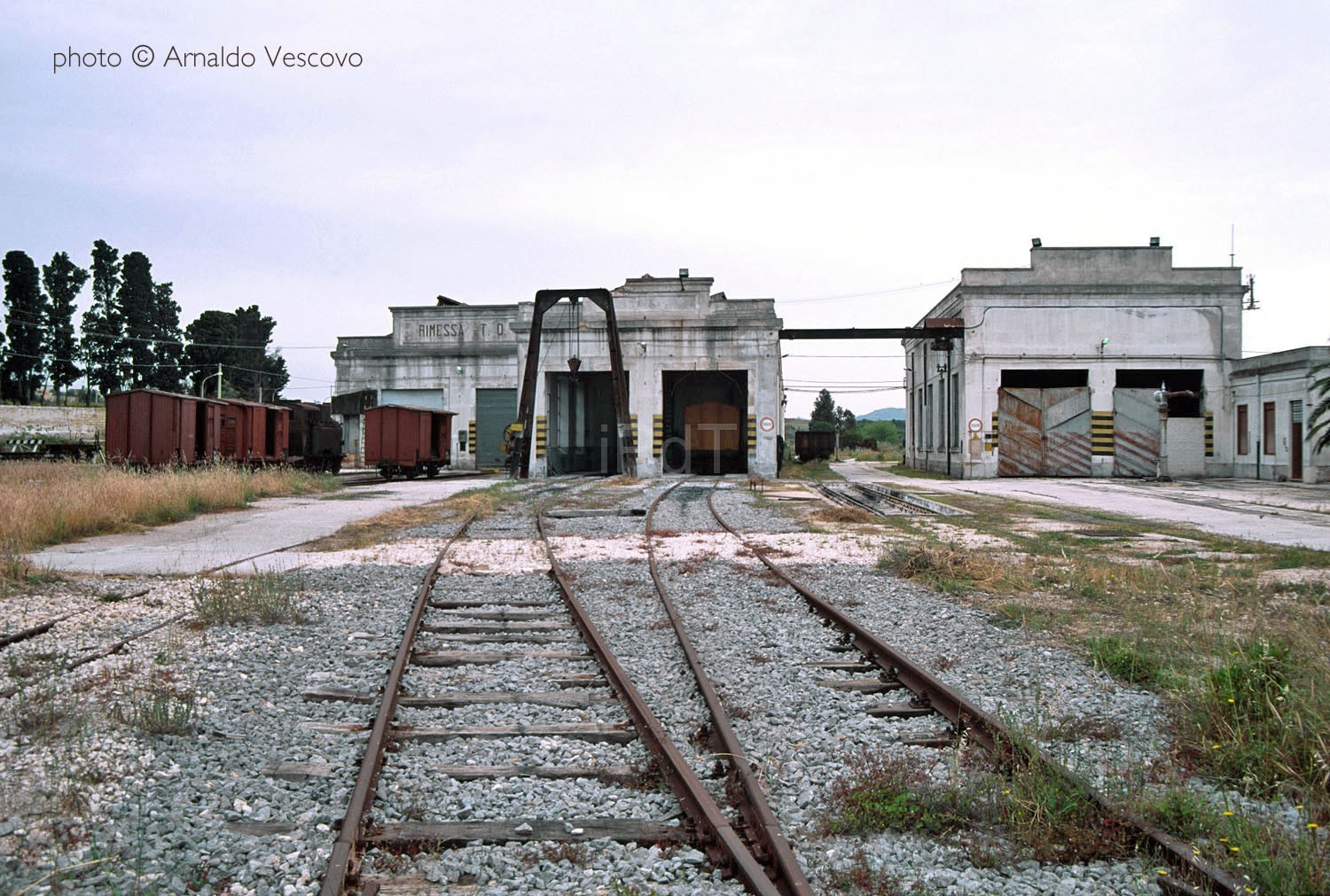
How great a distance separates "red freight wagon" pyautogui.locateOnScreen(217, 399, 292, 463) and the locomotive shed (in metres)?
20.1

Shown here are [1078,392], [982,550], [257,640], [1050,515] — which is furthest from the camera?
[1078,392]

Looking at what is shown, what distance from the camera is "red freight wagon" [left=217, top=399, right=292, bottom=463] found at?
27.5m

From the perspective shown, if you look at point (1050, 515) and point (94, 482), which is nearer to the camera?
point (94, 482)

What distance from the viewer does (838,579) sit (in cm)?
949

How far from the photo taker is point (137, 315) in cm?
6400

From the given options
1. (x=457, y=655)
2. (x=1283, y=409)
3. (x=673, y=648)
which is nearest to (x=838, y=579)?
(x=673, y=648)

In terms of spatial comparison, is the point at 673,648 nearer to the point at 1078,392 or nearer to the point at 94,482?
the point at 94,482

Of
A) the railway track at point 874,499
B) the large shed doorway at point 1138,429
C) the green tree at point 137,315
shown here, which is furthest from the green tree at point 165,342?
the large shed doorway at point 1138,429

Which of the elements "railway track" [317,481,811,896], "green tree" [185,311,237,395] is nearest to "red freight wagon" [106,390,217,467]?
"railway track" [317,481,811,896]

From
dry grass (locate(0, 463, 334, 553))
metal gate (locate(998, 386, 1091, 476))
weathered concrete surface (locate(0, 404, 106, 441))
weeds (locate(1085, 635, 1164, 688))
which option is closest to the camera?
weeds (locate(1085, 635, 1164, 688))

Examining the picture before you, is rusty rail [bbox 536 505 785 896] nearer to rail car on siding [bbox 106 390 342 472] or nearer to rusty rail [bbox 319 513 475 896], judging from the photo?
rusty rail [bbox 319 513 475 896]

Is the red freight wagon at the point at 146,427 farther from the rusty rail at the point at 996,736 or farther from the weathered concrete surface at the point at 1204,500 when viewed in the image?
the rusty rail at the point at 996,736

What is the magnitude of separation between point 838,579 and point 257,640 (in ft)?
18.2

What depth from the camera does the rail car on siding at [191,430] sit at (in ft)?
78.9
